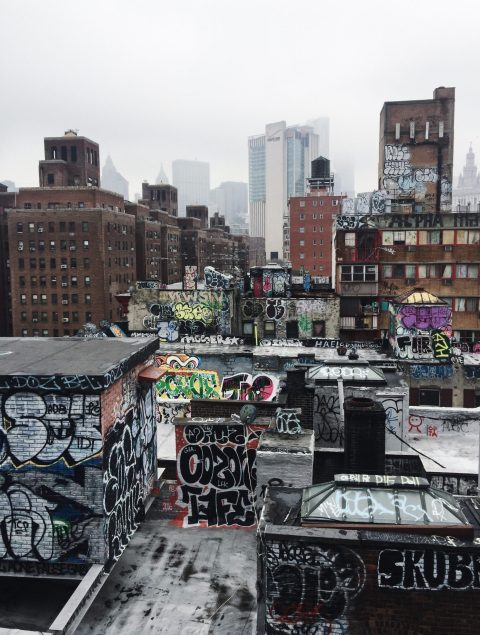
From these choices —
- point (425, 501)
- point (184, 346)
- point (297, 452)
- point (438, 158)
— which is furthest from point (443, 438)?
point (438, 158)

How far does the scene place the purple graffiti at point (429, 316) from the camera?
1615 inches


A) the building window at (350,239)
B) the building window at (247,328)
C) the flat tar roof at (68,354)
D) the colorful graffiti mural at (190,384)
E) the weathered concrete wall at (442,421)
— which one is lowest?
the colorful graffiti mural at (190,384)

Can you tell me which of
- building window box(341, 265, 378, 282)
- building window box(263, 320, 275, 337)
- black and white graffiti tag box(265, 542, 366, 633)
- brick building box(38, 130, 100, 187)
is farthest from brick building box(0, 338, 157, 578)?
brick building box(38, 130, 100, 187)

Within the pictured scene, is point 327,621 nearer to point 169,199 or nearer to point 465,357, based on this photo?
point 465,357

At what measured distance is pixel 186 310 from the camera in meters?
54.4

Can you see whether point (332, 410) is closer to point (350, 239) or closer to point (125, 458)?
point (125, 458)

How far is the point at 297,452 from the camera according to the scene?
13.5 meters

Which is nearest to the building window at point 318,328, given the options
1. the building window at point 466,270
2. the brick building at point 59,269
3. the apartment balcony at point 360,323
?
the apartment balcony at point 360,323

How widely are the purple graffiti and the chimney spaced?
28.6m

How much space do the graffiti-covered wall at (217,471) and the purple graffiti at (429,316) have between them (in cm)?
2771

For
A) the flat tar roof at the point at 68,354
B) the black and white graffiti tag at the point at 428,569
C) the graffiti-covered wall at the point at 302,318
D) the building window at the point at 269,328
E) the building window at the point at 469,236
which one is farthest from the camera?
the building window at the point at 469,236

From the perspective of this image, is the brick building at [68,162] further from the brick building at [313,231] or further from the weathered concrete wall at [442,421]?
the weathered concrete wall at [442,421]

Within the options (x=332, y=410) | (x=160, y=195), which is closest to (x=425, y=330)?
(x=332, y=410)

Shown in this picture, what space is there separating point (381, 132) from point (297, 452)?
232ft
